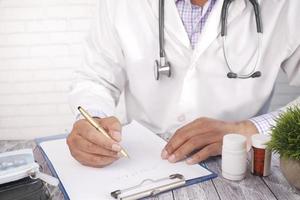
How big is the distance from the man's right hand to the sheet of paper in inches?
0.6

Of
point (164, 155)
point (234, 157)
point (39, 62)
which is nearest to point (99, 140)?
point (164, 155)

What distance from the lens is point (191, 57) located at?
1023 millimetres

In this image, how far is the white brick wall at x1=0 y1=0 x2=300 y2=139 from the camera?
2.11 metres

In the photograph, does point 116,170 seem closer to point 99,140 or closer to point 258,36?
point 99,140

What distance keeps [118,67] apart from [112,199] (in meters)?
0.62

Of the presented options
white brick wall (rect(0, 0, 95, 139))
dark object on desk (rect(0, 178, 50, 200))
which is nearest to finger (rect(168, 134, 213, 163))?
dark object on desk (rect(0, 178, 50, 200))

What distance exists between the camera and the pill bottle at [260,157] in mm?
640

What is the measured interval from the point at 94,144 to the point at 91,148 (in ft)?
0.04

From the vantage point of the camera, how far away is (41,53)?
2172 millimetres

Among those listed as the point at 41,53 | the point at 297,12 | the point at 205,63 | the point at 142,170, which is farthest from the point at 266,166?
the point at 41,53

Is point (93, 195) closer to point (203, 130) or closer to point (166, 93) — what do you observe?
point (203, 130)

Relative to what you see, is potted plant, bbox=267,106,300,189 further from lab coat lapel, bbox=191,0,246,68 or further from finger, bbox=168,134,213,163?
lab coat lapel, bbox=191,0,246,68

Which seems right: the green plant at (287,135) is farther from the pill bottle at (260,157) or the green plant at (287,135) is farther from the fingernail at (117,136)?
the fingernail at (117,136)

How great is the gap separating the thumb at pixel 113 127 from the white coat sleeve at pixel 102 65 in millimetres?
211
